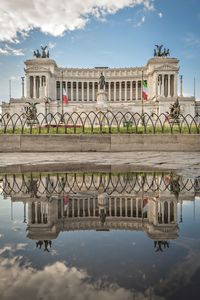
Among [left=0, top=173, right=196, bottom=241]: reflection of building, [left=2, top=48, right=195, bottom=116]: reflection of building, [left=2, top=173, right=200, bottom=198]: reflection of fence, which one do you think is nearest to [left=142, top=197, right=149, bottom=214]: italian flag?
[left=0, top=173, right=196, bottom=241]: reflection of building

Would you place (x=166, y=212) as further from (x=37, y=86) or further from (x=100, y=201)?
(x=37, y=86)

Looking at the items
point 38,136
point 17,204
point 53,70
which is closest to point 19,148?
point 38,136

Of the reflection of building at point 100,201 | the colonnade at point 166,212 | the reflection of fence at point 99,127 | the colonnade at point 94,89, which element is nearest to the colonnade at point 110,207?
the reflection of building at point 100,201

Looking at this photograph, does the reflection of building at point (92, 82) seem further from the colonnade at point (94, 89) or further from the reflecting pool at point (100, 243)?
the reflecting pool at point (100, 243)

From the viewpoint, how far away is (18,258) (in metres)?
2.49

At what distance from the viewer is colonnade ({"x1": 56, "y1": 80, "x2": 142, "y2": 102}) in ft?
306

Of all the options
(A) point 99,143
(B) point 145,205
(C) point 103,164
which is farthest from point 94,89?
(B) point 145,205

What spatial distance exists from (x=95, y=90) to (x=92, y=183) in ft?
297

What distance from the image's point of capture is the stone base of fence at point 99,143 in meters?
15.6

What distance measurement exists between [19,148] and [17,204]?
11.5 meters

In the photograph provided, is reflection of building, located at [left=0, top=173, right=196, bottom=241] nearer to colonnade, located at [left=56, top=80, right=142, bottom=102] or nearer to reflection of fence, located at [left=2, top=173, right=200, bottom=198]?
reflection of fence, located at [left=2, top=173, right=200, bottom=198]

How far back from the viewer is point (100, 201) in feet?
15.1

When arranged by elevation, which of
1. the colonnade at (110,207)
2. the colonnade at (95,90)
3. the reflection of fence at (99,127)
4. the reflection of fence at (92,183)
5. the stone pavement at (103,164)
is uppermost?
the colonnade at (95,90)

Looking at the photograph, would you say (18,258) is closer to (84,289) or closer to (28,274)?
(28,274)
